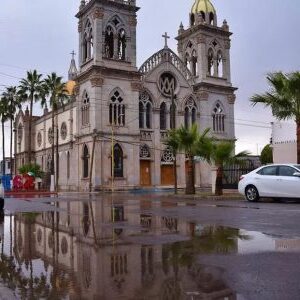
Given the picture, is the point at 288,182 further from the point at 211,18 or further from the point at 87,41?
the point at 211,18

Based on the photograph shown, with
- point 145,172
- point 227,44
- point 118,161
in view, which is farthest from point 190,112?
point 118,161

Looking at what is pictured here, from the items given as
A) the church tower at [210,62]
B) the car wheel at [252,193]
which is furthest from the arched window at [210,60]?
the car wheel at [252,193]

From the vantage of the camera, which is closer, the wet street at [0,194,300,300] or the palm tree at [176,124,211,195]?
the wet street at [0,194,300,300]

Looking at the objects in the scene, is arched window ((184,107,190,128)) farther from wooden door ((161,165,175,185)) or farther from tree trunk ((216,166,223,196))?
tree trunk ((216,166,223,196))

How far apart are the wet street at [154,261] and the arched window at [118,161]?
3440cm

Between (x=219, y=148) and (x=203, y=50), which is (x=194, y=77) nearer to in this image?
(x=203, y=50)

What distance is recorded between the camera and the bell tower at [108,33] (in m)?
46.7

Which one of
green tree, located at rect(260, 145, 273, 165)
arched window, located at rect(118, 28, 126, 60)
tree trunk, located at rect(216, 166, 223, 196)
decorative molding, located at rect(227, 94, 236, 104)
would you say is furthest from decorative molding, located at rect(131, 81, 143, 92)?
tree trunk, located at rect(216, 166, 223, 196)

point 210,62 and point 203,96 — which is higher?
point 210,62

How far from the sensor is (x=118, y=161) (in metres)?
46.4

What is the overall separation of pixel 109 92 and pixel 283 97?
970 inches

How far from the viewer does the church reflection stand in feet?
16.7

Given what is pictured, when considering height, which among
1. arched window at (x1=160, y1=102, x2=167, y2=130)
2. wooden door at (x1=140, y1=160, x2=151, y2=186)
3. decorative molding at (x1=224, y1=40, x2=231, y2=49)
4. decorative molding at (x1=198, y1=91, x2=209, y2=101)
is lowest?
wooden door at (x1=140, y1=160, x2=151, y2=186)

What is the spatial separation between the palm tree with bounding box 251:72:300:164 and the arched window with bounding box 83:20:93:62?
27973 mm
